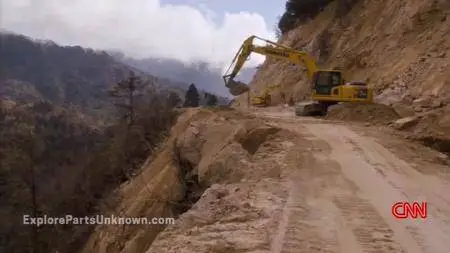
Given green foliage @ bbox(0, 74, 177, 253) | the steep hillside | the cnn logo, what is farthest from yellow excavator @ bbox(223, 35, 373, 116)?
the steep hillside

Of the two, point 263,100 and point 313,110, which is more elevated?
point 263,100

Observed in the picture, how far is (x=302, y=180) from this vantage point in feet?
32.8

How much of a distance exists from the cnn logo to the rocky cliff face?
9.61 metres

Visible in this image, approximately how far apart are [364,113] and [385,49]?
26.9 ft

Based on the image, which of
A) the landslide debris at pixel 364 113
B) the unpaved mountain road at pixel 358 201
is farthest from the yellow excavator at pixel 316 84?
the unpaved mountain road at pixel 358 201

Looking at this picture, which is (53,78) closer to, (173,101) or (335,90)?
(173,101)

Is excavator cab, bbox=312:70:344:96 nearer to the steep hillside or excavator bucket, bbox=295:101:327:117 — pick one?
excavator bucket, bbox=295:101:327:117

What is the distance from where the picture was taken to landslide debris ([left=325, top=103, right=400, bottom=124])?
1844 cm

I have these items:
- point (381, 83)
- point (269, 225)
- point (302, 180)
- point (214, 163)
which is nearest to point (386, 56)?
point (381, 83)

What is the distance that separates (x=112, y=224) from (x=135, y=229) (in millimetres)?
4238

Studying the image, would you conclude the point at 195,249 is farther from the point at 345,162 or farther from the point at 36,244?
the point at 36,244

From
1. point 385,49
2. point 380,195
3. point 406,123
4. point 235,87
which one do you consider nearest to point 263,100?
point 235,87

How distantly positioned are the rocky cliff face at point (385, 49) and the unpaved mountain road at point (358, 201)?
6696 millimetres

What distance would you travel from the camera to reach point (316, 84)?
23984 mm
